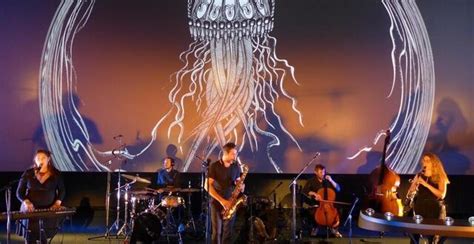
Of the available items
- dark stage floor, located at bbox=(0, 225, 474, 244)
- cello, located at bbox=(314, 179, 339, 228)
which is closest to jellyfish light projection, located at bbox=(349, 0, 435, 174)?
cello, located at bbox=(314, 179, 339, 228)

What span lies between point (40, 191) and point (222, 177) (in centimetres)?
207

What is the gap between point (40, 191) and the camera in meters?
6.22

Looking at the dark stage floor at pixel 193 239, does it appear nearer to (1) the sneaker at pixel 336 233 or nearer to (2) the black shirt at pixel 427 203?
(1) the sneaker at pixel 336 233

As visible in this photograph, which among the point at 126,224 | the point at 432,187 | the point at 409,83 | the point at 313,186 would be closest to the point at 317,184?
the point at 313,186

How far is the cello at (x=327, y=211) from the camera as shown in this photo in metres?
8.34

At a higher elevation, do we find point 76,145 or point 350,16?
point 350,16

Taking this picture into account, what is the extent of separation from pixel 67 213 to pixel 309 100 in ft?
15.7

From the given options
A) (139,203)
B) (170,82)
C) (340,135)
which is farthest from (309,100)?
(139,203)

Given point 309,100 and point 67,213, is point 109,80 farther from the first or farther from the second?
point 67,213

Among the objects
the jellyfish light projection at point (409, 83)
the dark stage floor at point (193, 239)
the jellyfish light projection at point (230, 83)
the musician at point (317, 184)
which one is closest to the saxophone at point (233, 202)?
the dark stage floor at point (193, 239)

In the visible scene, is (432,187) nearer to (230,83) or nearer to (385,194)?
(385,194)

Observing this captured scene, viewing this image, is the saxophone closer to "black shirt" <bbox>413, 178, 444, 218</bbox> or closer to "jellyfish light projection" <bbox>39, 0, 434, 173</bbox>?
"black shirt" <bbox>413, 178, 444, 218</bbox>

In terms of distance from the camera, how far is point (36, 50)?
31.0ft

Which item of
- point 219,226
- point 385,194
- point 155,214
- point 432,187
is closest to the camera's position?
point 432,187
